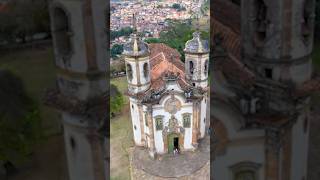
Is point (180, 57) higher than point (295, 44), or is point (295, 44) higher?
point (180, 57)

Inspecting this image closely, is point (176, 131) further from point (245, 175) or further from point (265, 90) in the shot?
point (245, 175)

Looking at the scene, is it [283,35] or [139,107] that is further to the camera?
[283,35]

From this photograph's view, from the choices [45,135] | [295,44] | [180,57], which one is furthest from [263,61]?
[45,135]

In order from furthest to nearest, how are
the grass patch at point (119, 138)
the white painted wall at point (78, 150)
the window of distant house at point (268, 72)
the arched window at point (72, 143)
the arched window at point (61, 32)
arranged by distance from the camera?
the window of distant house at point (268, 72), the arched window at point (72, 143), the white painted wall at point (78, 150), the arched window at point (61, 32), the grass patch at point (119, 138)

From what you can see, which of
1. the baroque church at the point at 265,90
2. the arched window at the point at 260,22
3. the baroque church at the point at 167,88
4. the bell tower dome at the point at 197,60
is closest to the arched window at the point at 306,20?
the baroque church at the point at 265,90

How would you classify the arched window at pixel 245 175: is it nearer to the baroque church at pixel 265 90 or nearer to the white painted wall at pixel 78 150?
the baroque church at pixel 265 90

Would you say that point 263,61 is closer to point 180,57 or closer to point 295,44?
point 295,44

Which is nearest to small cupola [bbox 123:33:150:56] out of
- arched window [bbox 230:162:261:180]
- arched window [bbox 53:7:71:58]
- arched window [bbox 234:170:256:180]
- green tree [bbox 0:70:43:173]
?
arched window [bbox 53:7:71:58]
